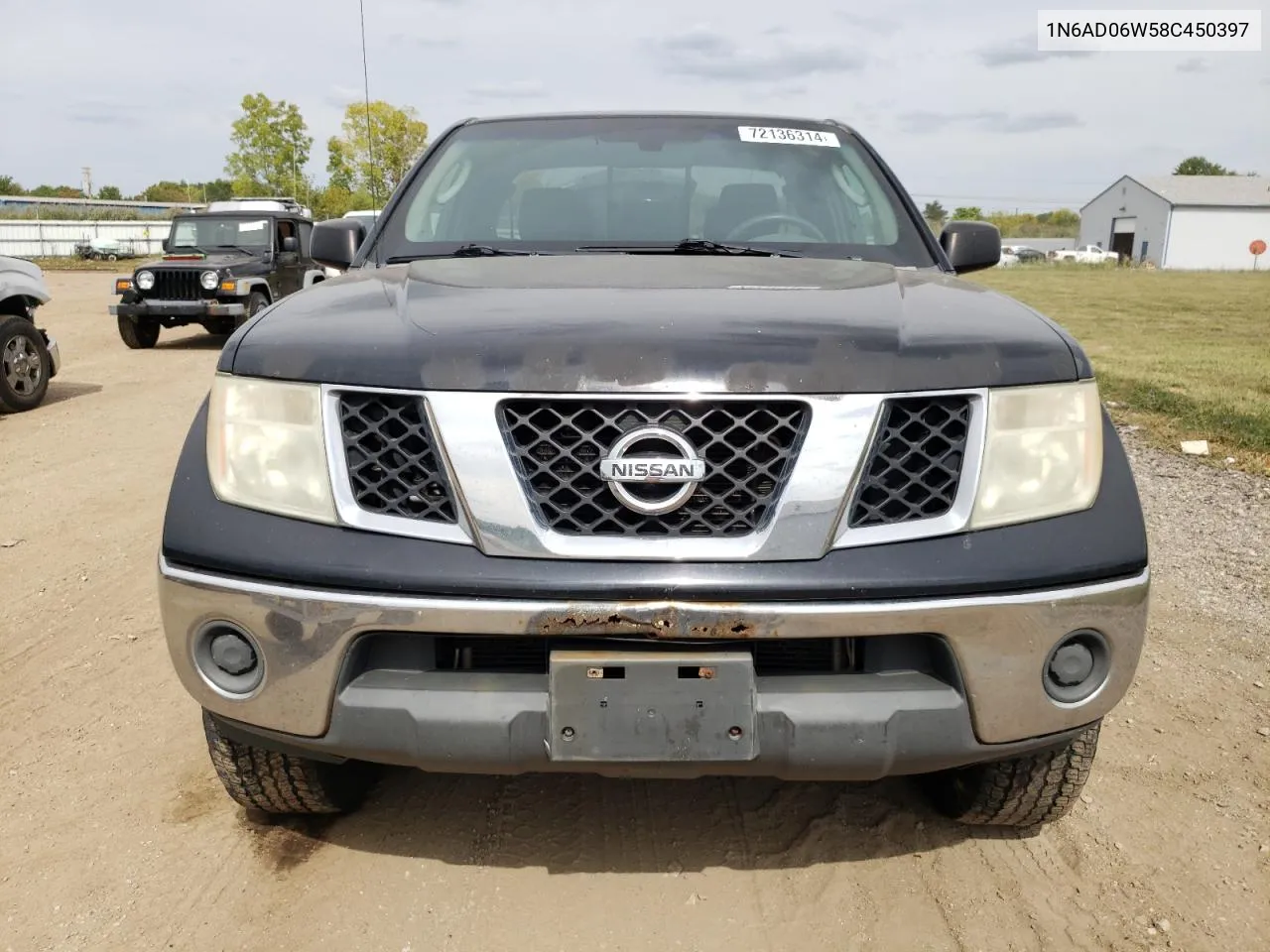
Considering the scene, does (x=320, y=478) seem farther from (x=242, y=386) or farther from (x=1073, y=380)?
(x=1073, y=380)

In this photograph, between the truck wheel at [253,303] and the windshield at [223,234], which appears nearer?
the truck wheel at [253,303]

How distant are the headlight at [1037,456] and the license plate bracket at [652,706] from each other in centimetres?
55

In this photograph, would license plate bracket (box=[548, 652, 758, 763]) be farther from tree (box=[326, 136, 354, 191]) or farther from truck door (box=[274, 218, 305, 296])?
tree (box=[326, 136, 354, 191])

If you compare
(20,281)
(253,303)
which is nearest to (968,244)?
(20,281)

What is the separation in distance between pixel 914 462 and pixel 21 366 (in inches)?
341

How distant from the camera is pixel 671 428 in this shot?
1.98 m

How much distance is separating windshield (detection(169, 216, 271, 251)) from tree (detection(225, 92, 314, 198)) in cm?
3916

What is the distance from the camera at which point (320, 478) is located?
6.73ft

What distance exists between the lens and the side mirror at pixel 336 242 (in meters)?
3.35

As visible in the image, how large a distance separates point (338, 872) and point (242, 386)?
1.12 meters

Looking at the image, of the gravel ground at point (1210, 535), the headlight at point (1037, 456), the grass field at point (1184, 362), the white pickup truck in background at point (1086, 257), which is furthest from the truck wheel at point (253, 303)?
the white pickup truck in background at point (1086, 257)

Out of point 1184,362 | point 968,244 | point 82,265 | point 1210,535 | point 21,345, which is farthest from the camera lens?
point 82,265

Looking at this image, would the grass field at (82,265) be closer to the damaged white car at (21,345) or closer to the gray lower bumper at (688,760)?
the damaged white car at (21,345)

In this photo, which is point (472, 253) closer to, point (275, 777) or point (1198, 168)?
point (275, 777)
